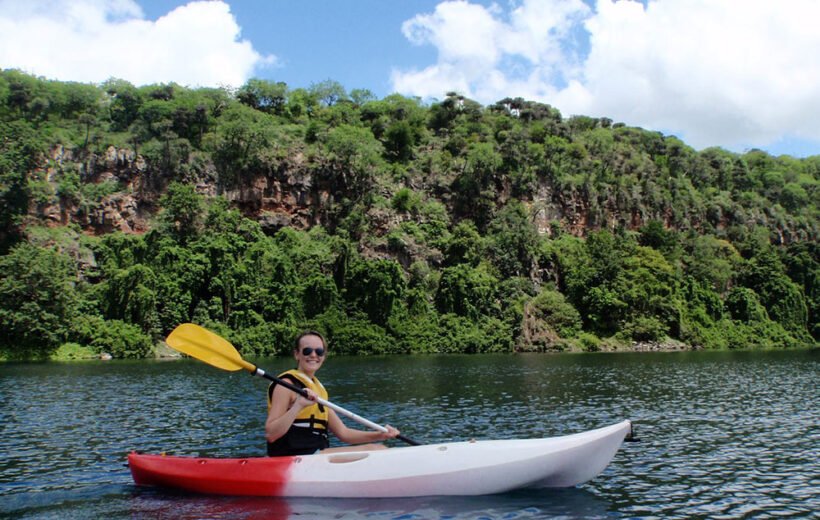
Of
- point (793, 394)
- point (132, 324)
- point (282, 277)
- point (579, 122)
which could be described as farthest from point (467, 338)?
point (579, 122)

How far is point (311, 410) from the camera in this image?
410 inches

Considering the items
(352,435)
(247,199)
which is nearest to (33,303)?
(247,199)

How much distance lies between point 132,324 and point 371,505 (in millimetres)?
52791

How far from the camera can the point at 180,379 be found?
33.6m

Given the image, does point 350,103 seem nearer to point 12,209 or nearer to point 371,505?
point 12,209

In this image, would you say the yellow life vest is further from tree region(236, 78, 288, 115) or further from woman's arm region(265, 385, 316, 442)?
tree region(236, 78, 288, 115)

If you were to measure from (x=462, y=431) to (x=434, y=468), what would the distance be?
7.14m

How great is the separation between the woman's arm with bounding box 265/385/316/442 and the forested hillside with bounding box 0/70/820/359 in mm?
48128

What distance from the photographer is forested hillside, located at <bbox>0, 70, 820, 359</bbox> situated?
6119 centimetres

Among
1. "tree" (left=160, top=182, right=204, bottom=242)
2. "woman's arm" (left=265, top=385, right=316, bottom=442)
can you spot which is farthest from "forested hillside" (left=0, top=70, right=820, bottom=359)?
"woman's arm" (left=265, top=385, right=316, bottom=442)

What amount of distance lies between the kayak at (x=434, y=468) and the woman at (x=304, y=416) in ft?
0.89

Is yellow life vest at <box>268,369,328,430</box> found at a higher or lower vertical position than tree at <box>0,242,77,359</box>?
lower

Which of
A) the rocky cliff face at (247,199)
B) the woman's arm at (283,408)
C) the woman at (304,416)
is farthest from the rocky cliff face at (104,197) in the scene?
the woman's arm at (283,408)

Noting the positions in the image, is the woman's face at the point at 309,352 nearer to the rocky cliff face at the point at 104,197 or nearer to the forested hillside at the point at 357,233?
the forested hillside at the point at 357,233
